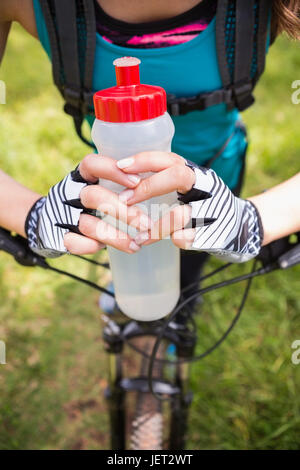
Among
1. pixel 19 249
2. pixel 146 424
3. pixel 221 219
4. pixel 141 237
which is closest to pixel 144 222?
pixel 141 237

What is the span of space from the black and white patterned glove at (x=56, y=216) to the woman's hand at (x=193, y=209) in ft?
0.42

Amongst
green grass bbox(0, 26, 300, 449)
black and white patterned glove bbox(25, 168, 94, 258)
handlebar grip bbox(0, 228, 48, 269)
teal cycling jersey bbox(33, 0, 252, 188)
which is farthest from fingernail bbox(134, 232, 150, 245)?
green grass bbox(0, 26, 300, 449)

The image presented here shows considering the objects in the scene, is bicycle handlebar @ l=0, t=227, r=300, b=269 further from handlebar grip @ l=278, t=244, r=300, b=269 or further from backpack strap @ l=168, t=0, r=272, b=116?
backpack strap @ l=168, t=0, r=272, b=116

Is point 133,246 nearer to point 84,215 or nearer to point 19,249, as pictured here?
point 84,215

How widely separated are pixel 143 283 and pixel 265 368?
1.27 m

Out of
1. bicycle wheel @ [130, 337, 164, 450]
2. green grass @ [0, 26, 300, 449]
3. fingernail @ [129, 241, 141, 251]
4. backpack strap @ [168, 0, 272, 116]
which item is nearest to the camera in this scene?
fingernail @ [129, 241, 141, 251]

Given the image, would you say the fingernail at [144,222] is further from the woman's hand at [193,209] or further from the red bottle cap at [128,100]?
the red bottle cap at [128,100]

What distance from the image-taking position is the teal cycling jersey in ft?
3.14

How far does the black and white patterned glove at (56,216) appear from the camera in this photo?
76cm

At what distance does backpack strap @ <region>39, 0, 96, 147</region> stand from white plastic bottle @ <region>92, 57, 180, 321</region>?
0.32m

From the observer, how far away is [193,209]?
28.8 inches

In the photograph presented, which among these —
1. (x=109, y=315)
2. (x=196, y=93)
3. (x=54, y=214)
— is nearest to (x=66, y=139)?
(x=109, y=315)

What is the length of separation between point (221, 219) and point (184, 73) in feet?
1.40

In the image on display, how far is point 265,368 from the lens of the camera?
1.89 m
